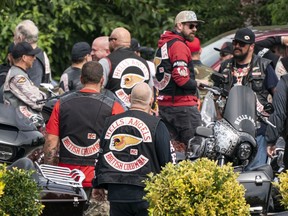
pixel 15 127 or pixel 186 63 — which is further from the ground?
pixel 186 63

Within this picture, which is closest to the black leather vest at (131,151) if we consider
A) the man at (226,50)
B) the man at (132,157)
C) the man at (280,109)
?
the man at (132,157)

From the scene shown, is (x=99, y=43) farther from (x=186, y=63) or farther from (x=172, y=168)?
(x=172, y=168)

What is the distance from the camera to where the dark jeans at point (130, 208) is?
11711mm

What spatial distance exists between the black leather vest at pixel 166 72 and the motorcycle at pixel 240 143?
1.44m

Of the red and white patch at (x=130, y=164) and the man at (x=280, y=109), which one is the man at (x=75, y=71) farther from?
the red and white patch at (x=130, y=164)

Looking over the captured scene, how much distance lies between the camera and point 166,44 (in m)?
15.5

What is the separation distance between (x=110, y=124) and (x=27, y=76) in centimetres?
285

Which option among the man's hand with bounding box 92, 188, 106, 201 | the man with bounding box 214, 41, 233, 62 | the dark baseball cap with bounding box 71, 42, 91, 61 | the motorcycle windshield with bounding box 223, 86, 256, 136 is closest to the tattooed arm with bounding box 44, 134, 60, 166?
the man's hand with bounding box 92, 188, 106, 201

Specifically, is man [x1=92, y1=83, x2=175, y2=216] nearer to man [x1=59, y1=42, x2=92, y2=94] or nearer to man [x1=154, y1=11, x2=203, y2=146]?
man [x1=154, y1=11, x2=203, y2=146]

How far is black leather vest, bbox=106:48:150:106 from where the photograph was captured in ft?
47.8

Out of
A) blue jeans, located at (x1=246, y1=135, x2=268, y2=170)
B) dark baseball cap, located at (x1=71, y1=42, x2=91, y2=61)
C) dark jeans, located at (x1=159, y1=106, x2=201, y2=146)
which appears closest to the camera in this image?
blue jeans, located at (x1=246, y1=135, x2=268, y2=170)

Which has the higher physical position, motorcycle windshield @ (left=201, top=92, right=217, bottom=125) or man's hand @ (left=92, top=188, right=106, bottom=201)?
motorcycle windshield @ (left=201, top=92, right=217, bottom=125)

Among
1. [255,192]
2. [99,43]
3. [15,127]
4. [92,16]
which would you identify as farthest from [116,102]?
[92,16]

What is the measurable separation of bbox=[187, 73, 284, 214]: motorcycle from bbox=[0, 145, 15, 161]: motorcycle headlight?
1699 mm
